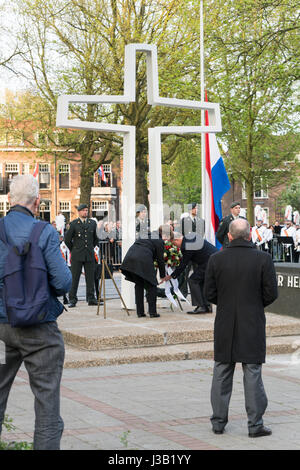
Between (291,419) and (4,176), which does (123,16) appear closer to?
(291,419)

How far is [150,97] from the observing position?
13359 mm

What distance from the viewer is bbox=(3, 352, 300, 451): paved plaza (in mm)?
6055

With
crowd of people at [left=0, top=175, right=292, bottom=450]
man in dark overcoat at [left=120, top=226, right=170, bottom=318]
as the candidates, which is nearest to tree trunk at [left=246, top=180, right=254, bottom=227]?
man in dark overcoat at [left=120, top=226, right=170, bottom=318]

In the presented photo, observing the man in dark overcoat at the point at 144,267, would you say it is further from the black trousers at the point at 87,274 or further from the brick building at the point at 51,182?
the brick building at the point at 51,182

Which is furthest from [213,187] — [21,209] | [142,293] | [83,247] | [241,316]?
[21,209]

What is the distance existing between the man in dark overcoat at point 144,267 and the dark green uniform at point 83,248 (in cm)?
236

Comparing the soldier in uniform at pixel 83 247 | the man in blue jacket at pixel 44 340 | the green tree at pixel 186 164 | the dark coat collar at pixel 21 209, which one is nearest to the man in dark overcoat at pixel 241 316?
the man in blue jacket at pixel 44 340

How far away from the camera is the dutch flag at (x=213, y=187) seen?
601 inches

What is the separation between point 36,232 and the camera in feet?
16.2

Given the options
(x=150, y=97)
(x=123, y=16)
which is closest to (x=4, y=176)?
(x=123, y=16)

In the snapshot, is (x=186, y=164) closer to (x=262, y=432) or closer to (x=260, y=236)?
(x=260, y=236)

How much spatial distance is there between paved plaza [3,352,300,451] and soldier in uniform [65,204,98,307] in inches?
200

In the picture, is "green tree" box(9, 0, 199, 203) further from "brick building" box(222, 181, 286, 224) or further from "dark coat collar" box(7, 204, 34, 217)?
"brick building" box(222, 181, 286, 224)

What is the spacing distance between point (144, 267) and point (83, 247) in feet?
9.44
